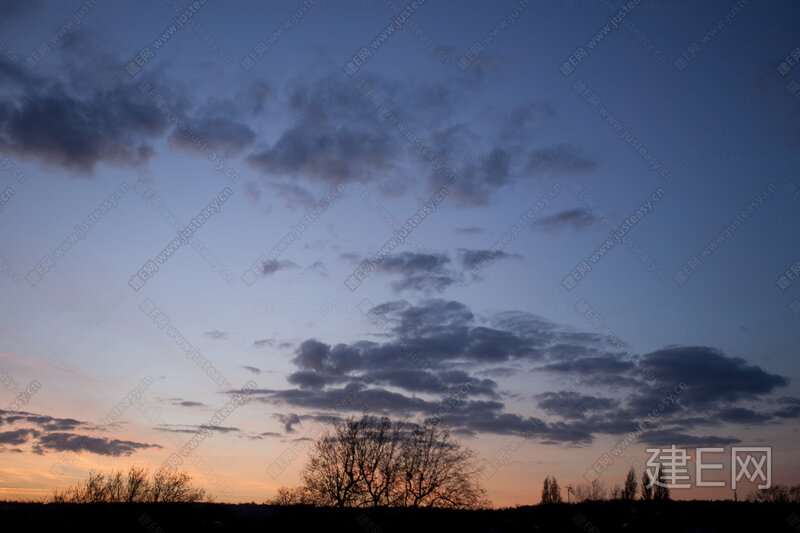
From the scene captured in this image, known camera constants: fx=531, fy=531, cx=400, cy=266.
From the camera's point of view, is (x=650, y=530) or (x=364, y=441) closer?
(x=650, y=530)

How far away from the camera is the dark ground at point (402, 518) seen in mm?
16203

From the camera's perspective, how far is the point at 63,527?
15508mm

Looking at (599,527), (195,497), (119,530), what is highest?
(599,527)

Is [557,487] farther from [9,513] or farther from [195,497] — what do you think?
[9,513]

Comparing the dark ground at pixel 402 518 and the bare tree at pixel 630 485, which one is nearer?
the dark ground at pixel 402 518

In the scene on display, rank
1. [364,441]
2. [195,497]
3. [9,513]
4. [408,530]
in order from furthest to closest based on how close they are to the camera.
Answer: [364,441], [195,497], [408,530], [9,513]

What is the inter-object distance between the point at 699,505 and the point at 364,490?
34.8 metres

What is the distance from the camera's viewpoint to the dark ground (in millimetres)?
16203

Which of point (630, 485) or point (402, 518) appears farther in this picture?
point (630, 485)

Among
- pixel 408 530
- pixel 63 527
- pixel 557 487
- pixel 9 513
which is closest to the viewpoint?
pixel 63 527

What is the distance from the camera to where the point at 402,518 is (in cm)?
1997

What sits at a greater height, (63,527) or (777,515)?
(777,515)

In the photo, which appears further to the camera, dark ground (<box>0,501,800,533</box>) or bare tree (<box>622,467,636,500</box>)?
bare tree (<box>622,467,636,500</box>)

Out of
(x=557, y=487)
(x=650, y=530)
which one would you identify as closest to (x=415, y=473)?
(x=650, y=530)
